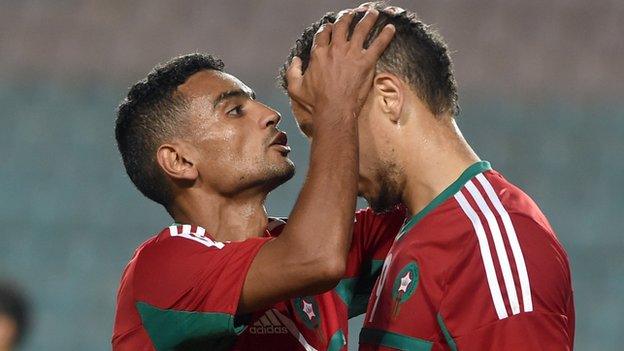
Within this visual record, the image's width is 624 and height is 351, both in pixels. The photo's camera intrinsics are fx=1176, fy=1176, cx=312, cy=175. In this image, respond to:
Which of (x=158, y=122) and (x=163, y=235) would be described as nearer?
(x=163, y=235)

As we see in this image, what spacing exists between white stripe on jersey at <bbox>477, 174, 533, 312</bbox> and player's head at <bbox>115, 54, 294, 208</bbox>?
713mm

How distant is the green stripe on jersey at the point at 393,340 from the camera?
259 centimetres

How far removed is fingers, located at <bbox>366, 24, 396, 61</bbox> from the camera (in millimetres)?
2768

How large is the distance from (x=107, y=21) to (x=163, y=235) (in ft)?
17.9

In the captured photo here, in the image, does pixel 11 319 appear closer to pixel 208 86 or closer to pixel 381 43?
pixel 208 86

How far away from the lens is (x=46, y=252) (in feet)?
24.9

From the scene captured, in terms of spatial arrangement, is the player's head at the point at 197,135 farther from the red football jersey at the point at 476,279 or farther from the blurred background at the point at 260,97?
the blurred background at the point at 260,97

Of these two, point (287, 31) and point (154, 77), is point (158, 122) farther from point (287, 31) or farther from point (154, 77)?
point (287, 31)

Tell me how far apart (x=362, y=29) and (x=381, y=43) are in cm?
6

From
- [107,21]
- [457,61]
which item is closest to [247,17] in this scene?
[107,21]

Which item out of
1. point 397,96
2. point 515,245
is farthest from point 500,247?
point 397,96

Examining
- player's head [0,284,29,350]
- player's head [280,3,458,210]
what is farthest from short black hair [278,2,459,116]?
player's head [0,284,29,350]

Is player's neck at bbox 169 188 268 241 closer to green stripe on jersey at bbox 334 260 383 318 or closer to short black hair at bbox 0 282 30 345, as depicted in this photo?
green stripe on jersey at bbox 334 260 383 318

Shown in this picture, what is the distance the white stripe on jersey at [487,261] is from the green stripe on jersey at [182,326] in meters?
0.62
